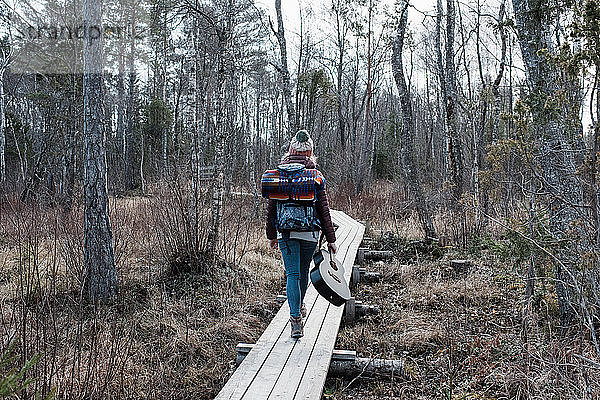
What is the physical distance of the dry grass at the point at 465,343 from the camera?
3.56m

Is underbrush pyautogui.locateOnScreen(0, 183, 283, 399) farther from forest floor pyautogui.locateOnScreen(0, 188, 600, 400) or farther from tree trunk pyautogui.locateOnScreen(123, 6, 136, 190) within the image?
tree trunk pyautogui.locateOnScreen(123, 6, 136, 190)

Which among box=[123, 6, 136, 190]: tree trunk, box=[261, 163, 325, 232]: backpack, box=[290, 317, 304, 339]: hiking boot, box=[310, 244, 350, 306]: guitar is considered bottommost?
box=[290, 317, 304, 339]: hiking boot

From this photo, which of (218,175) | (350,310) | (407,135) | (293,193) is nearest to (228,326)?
(350,310)

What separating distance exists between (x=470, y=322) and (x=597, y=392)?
2334mm

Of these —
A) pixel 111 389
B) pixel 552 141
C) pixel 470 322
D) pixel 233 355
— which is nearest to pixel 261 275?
pixel 233 355

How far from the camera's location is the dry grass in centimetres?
356

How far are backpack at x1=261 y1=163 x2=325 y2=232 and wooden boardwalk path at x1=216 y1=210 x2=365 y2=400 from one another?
97 cm

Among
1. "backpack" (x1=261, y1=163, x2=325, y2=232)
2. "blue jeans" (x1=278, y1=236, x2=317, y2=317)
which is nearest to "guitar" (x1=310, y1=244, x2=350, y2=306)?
"blue jeans" (x1=278, y1=236, x2=317, y2=317)

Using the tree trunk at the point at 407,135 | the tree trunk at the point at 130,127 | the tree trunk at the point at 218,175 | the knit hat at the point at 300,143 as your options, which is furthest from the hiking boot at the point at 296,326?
the tree trunk at the point at 130,127

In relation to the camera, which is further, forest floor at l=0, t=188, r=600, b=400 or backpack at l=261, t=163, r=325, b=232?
backpack at l=261, t=163, r=325, b=232

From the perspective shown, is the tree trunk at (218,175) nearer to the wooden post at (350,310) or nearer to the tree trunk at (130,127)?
the wooden post at (350,310)

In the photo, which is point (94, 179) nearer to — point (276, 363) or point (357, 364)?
point (276, 363)

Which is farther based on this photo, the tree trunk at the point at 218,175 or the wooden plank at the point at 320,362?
the tree trunk at the point at 218,175

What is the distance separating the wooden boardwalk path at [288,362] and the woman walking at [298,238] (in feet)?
0.68
